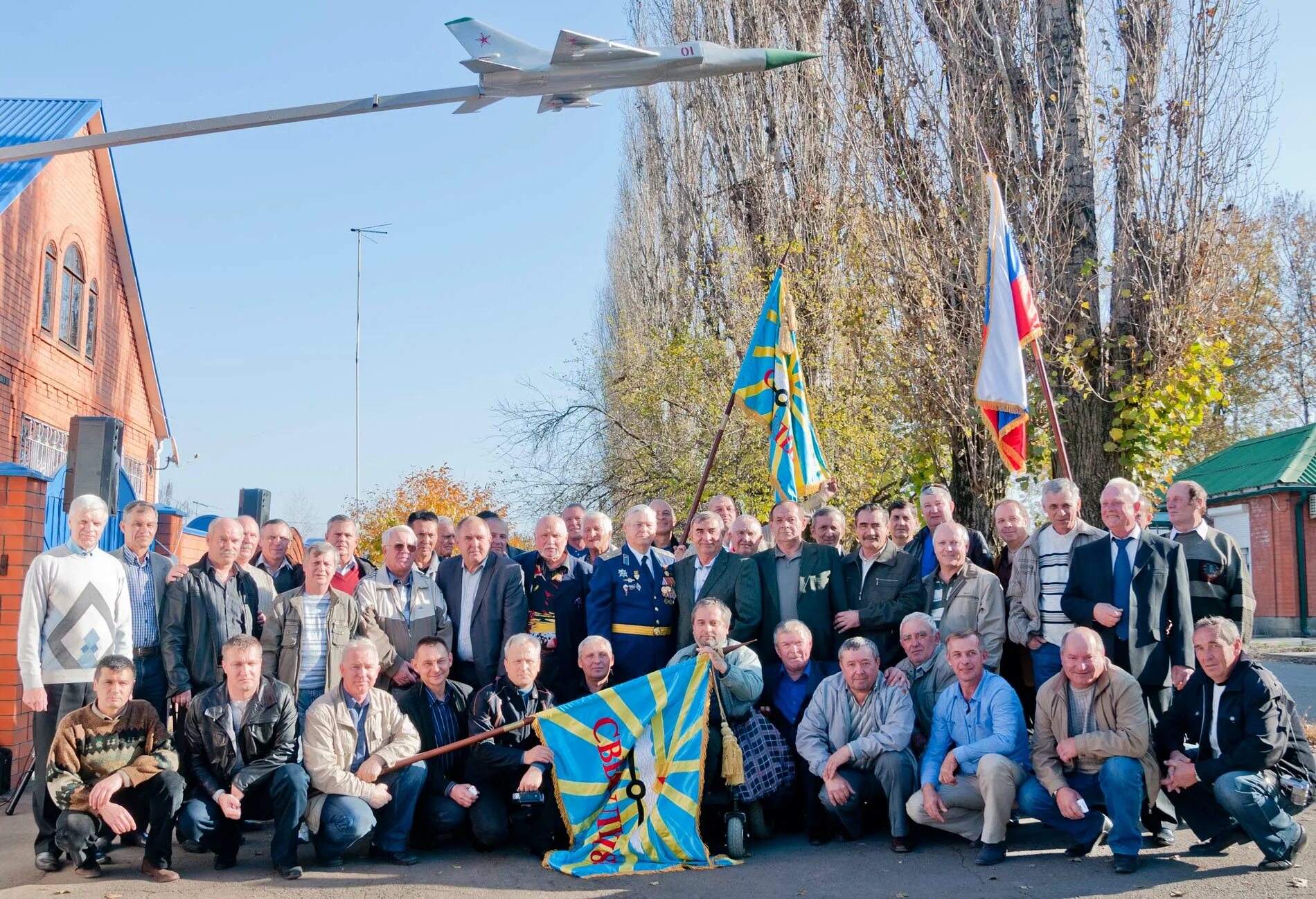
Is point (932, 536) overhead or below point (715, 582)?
overhead

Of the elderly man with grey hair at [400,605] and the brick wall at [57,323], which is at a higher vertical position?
the brick wall at [57,323]

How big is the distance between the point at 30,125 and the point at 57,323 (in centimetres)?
291

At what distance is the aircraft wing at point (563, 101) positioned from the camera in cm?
701

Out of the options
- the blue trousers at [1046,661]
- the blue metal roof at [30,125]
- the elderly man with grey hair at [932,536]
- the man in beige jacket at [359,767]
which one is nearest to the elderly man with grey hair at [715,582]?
the elderly man with grey hair at [932,536]

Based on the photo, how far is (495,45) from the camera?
685cm

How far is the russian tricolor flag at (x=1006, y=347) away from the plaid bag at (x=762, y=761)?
328 centimetres

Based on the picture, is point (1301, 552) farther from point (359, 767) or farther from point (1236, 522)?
point (359, 767)

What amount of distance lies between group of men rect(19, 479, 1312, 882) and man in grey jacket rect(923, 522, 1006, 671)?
18 mm

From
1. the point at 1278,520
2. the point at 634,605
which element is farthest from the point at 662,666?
the point at 1278,520

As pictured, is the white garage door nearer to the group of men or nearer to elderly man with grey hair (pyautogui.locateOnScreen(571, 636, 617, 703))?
the group of men

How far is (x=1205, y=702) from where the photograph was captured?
20.0 feet

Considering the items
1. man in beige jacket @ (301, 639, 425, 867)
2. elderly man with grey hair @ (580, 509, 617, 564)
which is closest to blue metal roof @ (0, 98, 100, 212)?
elderly man with grey hair @ (580, 509, 617, 564)

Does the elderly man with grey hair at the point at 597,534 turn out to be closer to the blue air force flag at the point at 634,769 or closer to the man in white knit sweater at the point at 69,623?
the blue air force flag at the point at 634,769

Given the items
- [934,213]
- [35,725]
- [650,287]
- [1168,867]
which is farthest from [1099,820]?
[650,287]
